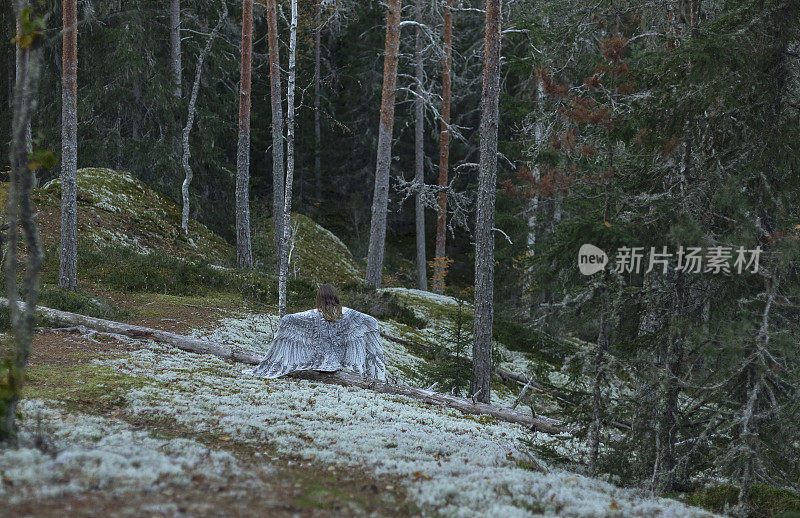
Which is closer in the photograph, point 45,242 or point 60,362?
point 60,362

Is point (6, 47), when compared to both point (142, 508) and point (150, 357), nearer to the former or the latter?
point (150, 357)

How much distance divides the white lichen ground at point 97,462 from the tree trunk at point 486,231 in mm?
6519

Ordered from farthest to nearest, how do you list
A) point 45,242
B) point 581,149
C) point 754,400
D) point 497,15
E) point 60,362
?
point 45,242
point 497,15
point 60,362
point 581,149
point 754,400

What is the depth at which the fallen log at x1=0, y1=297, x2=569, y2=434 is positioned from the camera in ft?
32.4

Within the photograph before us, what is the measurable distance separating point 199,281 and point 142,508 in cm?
1438

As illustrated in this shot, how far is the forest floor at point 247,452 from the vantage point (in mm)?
4520

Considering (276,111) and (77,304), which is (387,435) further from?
(276,111)

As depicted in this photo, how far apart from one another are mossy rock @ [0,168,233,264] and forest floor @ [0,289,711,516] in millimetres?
9071

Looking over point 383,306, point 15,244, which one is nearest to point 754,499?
point 15,244

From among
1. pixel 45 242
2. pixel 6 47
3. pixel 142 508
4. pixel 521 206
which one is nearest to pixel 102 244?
pixel 45 242

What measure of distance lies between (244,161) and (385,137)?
500 cm

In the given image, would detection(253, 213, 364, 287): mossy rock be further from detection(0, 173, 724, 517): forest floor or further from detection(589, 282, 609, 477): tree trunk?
detection(589, 282, 609, 477): tree trunk

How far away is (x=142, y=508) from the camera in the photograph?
4113 mm

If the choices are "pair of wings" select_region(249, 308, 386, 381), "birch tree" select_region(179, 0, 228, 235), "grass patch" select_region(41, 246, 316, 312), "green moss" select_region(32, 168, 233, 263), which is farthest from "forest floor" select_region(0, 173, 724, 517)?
"birch tree" select_region(179, 0, 228, 235)
